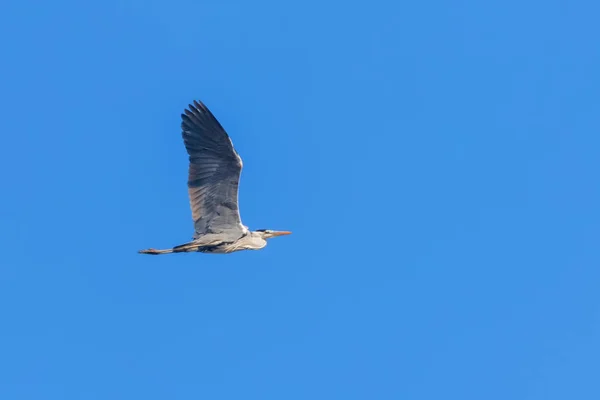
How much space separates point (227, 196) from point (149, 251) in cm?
250

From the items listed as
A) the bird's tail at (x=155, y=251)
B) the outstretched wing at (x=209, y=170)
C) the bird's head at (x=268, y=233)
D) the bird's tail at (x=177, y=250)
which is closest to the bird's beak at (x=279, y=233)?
the bird's head at (x=268, y=233)

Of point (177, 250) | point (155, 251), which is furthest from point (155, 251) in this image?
point (177, 250)

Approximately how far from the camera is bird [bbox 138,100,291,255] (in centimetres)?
2752

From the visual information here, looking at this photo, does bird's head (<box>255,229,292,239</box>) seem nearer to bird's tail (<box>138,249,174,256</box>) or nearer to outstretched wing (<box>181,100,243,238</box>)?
outstretched wing (<box>181,100,243,238</box>)

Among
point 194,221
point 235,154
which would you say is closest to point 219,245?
point 194,221

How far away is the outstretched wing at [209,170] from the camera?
27484 millimetres

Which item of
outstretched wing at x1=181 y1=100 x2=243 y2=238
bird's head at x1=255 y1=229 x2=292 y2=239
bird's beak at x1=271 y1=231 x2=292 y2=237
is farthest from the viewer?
bird's beak at x1=271 y1=231 x2=292 y2=237

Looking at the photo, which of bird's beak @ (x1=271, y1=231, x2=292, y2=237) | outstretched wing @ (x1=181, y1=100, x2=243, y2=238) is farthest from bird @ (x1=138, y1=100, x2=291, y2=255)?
bird's beak @ (x1=271, y1=231, x2=292, y2=237)

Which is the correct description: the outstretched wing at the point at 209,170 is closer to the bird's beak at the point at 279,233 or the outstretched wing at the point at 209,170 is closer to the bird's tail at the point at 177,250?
the bird's tail at the point at 177,250

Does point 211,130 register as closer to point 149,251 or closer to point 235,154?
point 235,154

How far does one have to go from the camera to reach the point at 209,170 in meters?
27.8

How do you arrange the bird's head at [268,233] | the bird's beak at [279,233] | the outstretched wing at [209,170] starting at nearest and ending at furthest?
the outstretched wing at [209,170] → the bird's head at [268,233] → the bird's beak at [279,233]

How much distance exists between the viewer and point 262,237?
30.3 meters

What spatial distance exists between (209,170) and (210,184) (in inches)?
14.7
